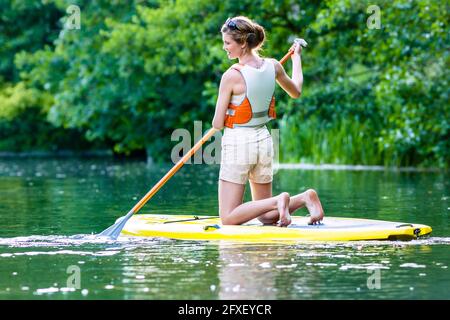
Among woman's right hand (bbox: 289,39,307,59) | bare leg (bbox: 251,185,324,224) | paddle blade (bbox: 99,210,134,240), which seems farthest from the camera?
woman's right hand (bbox: 289,39,307,59)

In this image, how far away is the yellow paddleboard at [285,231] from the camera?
870cm

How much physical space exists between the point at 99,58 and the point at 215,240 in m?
23.3

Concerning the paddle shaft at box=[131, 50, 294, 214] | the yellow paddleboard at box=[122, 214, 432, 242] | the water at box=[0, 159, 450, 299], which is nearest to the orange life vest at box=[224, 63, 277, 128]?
the paddle shaft at box=[131, 50, 294, 214]

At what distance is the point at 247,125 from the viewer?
9.16 meters

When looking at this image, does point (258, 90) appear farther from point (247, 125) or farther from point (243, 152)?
point (243, 152)

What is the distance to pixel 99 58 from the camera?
31.8 meters

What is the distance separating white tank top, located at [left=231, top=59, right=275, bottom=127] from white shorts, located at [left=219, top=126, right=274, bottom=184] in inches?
3.1

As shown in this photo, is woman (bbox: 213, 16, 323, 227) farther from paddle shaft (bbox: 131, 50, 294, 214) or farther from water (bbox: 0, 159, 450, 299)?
water (bbox: 0, 159, 450, 299)

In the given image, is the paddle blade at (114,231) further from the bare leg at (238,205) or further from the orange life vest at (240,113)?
the orange life vest at (240,113)

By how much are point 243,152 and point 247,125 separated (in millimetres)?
217

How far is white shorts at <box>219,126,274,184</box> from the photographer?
9164mm

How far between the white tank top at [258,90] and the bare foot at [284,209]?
64 cm

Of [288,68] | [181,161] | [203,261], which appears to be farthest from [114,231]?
[288,68]

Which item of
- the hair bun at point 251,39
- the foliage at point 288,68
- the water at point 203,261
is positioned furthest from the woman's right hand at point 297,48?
the foliage at point 288,68
